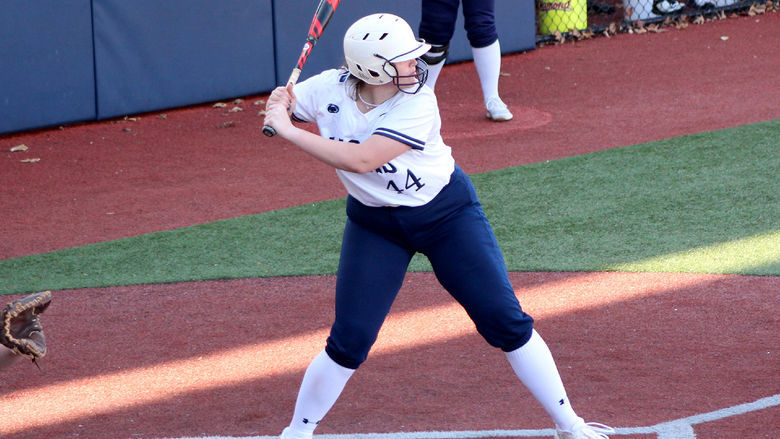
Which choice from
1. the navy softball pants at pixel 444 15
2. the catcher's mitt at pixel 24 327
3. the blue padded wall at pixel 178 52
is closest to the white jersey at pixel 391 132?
the catcher's mitt at pixel 24 327

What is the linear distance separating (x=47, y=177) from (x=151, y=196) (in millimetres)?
1242

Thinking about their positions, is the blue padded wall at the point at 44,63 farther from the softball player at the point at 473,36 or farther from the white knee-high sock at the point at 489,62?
the white knee-high sock at the point at 489,62

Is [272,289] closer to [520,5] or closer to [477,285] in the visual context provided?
[477,285]

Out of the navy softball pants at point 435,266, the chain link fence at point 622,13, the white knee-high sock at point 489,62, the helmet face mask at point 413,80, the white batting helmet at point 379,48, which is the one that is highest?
the white batting helmet at point 379,48

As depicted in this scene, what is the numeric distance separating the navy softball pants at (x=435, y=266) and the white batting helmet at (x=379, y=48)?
0.45 meters

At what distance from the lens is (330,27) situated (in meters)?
10.8

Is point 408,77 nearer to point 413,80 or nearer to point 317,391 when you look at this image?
point 413,80

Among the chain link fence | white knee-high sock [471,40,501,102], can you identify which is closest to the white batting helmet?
white knee-high sock [471,40,501,102]

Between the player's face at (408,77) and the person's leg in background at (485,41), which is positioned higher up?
the player's face at (408,77)

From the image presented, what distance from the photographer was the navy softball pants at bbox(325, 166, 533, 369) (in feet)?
10.9

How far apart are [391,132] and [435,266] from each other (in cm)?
51

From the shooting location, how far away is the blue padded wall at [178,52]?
380 inches

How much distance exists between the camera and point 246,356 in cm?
455

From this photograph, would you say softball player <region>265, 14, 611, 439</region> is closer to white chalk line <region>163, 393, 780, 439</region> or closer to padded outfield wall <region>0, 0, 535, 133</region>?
white chalk line <region>163, 393, 780, 439</region>
